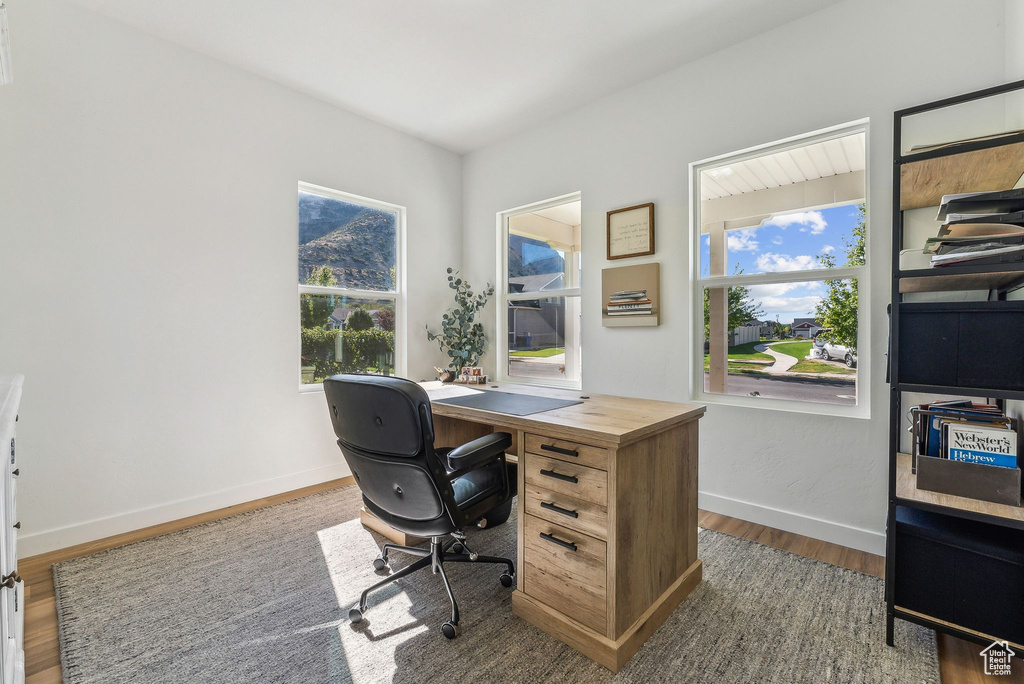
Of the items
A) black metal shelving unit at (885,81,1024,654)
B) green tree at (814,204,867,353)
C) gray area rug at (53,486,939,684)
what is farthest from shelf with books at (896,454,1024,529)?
green tree at (814,204,867,353)

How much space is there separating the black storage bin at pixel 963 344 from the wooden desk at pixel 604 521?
2.54ft

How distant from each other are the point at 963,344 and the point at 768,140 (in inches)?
63.4

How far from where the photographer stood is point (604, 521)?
155 cm

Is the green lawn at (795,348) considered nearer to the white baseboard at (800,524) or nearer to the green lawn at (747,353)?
the green lawn at (747,353)

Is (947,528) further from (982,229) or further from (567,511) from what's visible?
(567,511)

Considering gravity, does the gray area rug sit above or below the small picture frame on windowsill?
below

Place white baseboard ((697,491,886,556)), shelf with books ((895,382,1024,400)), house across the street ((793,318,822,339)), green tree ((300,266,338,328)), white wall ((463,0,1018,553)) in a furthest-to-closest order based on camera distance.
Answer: green tree ((300,266,338,328)) < house across the street ((793,318,822,339)) < white baseboard ((697,491,886,556)) < white wall ((463,0,1018,553)) < shelf with books ((895,382,1024,400))

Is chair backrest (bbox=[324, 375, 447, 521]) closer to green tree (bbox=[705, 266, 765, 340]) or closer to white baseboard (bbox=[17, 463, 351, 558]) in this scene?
white baseboard (bbox=[17, 463, 351, 558])

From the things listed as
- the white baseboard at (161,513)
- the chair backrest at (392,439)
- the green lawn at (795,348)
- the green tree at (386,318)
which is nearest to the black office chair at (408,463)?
the chair backrest at (392,439)

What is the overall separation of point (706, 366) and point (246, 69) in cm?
355

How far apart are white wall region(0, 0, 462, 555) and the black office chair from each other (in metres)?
1.58

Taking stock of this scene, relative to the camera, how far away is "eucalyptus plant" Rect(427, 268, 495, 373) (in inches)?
158

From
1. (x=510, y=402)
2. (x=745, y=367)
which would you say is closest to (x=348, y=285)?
(x=510, y=402)

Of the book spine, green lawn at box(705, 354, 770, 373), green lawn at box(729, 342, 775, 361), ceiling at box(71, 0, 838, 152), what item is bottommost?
the book spine
